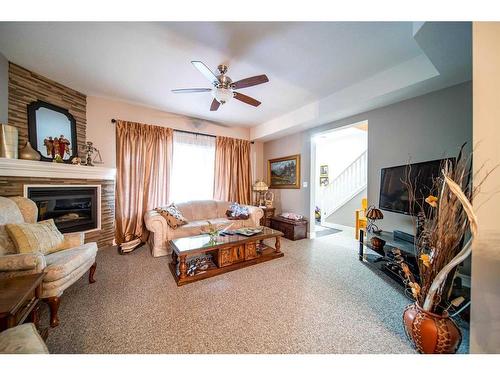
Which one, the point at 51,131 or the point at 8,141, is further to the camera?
the point at 51,131

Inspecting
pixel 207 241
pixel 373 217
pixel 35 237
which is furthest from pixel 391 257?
pixel 35 237

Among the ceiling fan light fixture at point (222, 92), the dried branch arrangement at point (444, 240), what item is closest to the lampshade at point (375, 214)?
the dried branch arrangement at point (444, 240)

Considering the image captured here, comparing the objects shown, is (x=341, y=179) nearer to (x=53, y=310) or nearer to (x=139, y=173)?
(x=139, y=173)

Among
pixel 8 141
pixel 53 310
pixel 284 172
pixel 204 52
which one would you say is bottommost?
pixel 53 310

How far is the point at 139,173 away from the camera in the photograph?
10.6ft

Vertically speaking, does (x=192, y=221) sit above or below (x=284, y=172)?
below

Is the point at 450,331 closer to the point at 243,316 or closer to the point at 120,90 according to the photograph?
the point at 243,316

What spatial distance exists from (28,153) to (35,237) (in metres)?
1.42

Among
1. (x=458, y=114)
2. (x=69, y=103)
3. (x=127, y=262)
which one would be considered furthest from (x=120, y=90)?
(x=458, y=114)

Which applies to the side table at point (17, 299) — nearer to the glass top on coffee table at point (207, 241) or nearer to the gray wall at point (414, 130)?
the glass top on coffee table at point (207, 241)

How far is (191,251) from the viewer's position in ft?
6.46

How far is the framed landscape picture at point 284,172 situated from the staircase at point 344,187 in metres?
1.66

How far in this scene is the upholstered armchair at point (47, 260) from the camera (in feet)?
4.10

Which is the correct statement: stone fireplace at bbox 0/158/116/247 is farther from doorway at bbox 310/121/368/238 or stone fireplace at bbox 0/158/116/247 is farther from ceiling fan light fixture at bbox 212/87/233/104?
doorway at bbox 310/121/368/238
